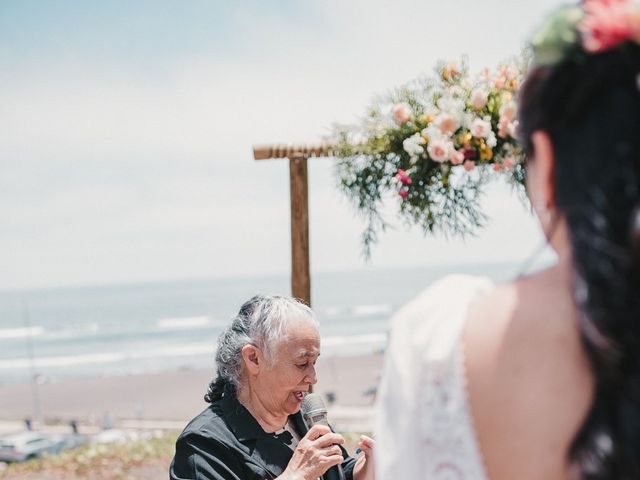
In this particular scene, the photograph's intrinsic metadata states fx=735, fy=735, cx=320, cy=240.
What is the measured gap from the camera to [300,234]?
4355 mm

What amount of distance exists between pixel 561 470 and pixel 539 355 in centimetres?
17

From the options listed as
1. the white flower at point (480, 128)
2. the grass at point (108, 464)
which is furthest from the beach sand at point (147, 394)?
the white flower at point (480, 128)

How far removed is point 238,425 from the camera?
3232 millimetres

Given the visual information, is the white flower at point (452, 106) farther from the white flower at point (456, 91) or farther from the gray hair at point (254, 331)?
the gray hair at point (254, 331)

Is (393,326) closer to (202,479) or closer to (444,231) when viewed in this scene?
(202,479)

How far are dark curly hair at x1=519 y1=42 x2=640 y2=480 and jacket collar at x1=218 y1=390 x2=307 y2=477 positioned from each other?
2288mm

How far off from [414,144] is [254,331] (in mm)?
1244

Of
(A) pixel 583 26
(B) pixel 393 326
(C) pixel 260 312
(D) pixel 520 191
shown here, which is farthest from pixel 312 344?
(A) pixel 583 26

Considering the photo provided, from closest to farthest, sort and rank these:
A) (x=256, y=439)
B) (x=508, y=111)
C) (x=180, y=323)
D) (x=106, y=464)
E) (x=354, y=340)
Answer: (x=256, y=439) → (x=508, y=111) → (x=106, y=464) → (x=354, y=340) → (x=180, y=323)

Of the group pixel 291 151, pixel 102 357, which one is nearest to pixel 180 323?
pixel 102 357

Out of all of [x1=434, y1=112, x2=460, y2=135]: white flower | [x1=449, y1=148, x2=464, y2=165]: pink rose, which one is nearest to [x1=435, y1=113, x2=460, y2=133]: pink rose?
[x1=434, y1=112, x2=460, y2=135]: white flower

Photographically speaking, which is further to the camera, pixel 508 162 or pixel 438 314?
pixel 508 162

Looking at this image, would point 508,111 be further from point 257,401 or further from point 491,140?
point 257,401

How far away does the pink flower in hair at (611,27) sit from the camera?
1.04m
